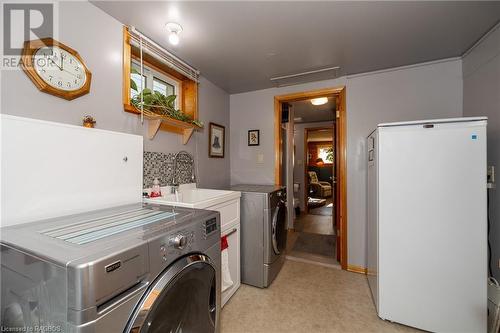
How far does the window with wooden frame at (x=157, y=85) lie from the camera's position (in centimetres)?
157

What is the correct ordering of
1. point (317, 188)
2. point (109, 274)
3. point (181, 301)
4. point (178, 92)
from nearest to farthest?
point (109, 274), point (181, 301), point (178, 92), point (317, 188)

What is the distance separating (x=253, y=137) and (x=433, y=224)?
6.71 feet

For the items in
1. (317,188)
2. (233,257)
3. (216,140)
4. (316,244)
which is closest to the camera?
(233,257)

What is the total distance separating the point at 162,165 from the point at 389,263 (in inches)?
78.6

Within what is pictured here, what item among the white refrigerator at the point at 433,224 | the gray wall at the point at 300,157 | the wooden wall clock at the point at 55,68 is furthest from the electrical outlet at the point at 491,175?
the gray wall at the point at 300,157

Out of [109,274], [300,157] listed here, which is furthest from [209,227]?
[300,157]

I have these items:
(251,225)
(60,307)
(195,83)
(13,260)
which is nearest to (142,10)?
(195,83)

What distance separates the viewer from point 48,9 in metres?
1.16

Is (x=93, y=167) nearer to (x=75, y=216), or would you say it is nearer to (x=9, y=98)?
(x=75, y=216)

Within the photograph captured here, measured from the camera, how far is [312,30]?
159 centimetres

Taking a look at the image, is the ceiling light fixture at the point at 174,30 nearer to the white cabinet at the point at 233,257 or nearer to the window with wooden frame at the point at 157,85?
the window with wooden frame at the point at 157,85

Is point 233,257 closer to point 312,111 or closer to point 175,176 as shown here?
point 175,176

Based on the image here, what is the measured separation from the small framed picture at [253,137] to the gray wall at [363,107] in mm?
68

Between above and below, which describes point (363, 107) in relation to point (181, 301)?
above
